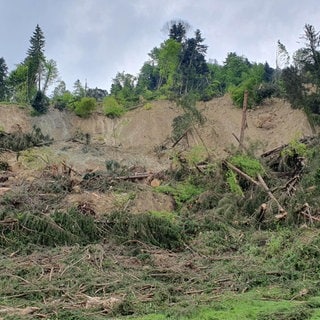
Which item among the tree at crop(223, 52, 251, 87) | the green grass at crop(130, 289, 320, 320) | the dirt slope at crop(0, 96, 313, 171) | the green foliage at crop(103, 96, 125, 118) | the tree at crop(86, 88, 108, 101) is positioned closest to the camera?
the green grass at crop(130, 289, 320, 320)

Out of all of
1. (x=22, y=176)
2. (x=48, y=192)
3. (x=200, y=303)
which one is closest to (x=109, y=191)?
(x=48, y=192)

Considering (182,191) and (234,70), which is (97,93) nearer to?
(234,70)

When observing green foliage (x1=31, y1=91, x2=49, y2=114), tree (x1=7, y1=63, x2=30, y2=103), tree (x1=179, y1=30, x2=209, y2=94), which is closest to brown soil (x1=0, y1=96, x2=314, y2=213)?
green foliage (x1=31, y1=91, x2=49, y2=114)

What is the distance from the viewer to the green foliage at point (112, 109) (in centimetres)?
4312

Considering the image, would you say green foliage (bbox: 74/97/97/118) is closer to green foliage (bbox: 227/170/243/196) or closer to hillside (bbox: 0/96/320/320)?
hillside (bbox: 0/96/320/320)

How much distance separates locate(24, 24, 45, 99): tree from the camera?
4491 centimetres

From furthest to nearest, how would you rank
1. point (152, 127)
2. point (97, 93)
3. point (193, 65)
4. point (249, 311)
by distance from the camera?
1. point (97, 93)
2. point (193, 65)
3. point (152, 127)
4. point (249, 311)

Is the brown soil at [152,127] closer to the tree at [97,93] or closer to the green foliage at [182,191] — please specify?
the green foliage at [182,191]

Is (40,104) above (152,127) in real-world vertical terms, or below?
above

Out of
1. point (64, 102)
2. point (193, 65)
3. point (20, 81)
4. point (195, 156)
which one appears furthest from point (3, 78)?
point (195, 156)

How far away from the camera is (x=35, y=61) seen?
4491cm

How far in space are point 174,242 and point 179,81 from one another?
1615 inches

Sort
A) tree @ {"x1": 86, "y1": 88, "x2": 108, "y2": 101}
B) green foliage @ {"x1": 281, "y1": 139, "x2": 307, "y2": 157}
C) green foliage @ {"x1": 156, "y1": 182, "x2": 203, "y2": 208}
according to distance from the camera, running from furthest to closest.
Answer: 1. tree @ {"x1": 86, "y1": 88, "x2": 108, "y2": 101}
2. green foliage @ {"x1": 156, "y1": 182, "x2": 203, "y2": 208}
3. green foliage @ {"x1": 281, "y1": 139, "x2": 307, "y2": 157}

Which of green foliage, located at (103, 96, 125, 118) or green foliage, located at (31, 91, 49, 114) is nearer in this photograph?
green foliage, located at (31, 91, 49, 114)
